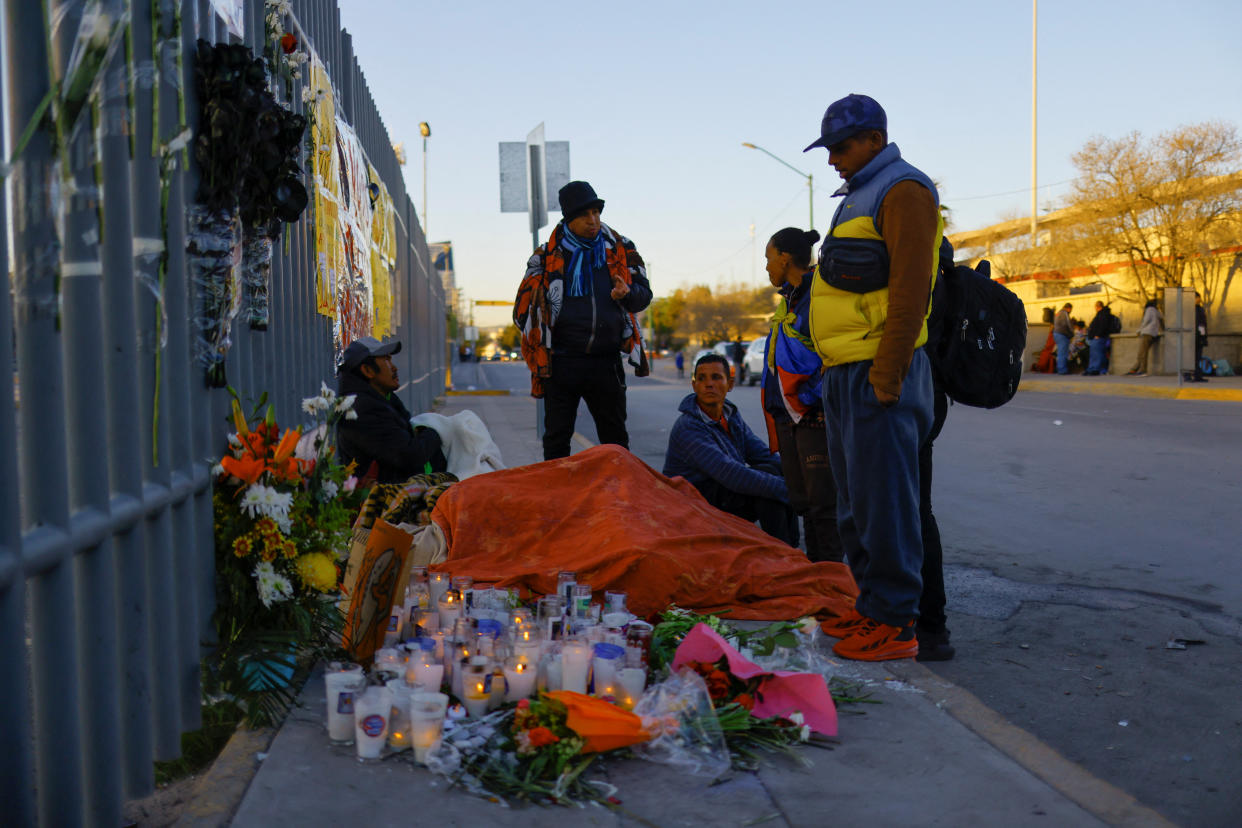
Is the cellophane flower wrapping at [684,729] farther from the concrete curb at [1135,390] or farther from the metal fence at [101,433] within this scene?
the concrete curb at [1135,390]

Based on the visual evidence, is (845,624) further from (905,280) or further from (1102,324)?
(1102,324)

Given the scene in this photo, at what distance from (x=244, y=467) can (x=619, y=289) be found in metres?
3.03

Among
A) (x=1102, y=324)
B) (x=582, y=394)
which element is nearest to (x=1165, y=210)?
(x=1102, y=324)

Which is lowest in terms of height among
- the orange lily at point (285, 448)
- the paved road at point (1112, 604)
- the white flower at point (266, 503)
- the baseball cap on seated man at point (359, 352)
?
the paved road at point (1112, 604)

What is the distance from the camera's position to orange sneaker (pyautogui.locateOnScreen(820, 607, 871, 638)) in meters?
3.81

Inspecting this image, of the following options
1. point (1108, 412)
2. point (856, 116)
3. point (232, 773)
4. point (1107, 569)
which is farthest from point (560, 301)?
point (1108, 412)

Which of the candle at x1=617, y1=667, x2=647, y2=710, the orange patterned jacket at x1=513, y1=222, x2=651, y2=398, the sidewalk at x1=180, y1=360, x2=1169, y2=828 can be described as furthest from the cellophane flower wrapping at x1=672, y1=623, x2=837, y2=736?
the orange patterned jacket at x1=513, y1=222, x2=651, y2=398

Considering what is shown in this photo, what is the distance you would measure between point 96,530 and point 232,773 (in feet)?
2.33

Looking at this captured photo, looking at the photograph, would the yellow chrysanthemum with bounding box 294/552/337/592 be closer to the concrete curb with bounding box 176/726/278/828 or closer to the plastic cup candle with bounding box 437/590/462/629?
the plastic cup candle with bounding box 437/590/462/629

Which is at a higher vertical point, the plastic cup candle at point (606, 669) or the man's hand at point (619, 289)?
the man's hand at point (619, 289)

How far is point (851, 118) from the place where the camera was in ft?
12.1

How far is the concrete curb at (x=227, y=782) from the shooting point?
2.34m

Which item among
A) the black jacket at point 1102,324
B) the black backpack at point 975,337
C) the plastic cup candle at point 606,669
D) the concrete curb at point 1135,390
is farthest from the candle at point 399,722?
the black jacket at point 1102,324

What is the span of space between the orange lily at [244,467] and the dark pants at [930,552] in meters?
2.31
